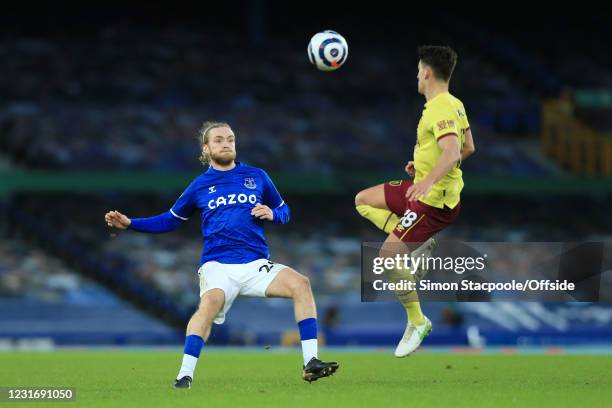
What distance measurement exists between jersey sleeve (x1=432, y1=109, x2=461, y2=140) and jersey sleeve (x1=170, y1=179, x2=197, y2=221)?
6.37ft

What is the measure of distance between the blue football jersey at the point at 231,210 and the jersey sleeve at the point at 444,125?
52.9 inches

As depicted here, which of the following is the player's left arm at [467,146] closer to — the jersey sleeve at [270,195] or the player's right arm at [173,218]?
the jersey sleeve at [270,195]

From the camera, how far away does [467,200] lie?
28.9 m

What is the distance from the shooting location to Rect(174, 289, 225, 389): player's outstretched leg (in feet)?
31.1

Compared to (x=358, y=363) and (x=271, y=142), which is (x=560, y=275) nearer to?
(x=358, y=363)

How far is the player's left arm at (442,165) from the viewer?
9.35m

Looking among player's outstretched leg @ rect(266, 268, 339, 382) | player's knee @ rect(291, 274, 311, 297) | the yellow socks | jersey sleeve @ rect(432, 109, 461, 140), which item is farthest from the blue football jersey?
jersey sleeve @ rect(432, 109, 461, 140)

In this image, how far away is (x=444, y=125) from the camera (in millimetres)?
9906

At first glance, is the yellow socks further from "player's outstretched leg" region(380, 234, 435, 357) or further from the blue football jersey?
the blue football jersey

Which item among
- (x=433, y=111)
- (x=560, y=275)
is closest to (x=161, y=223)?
(x=433, y=111)

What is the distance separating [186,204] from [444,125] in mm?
2115

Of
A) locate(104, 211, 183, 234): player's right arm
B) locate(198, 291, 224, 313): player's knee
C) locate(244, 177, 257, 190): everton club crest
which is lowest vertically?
locate(198, 291, 224, 313): player's knee

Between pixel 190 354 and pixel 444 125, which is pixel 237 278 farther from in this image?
pixel 444 125

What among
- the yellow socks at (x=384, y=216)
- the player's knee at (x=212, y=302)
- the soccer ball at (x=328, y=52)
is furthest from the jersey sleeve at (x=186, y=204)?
the soccer ball at (x=328, y=52)
